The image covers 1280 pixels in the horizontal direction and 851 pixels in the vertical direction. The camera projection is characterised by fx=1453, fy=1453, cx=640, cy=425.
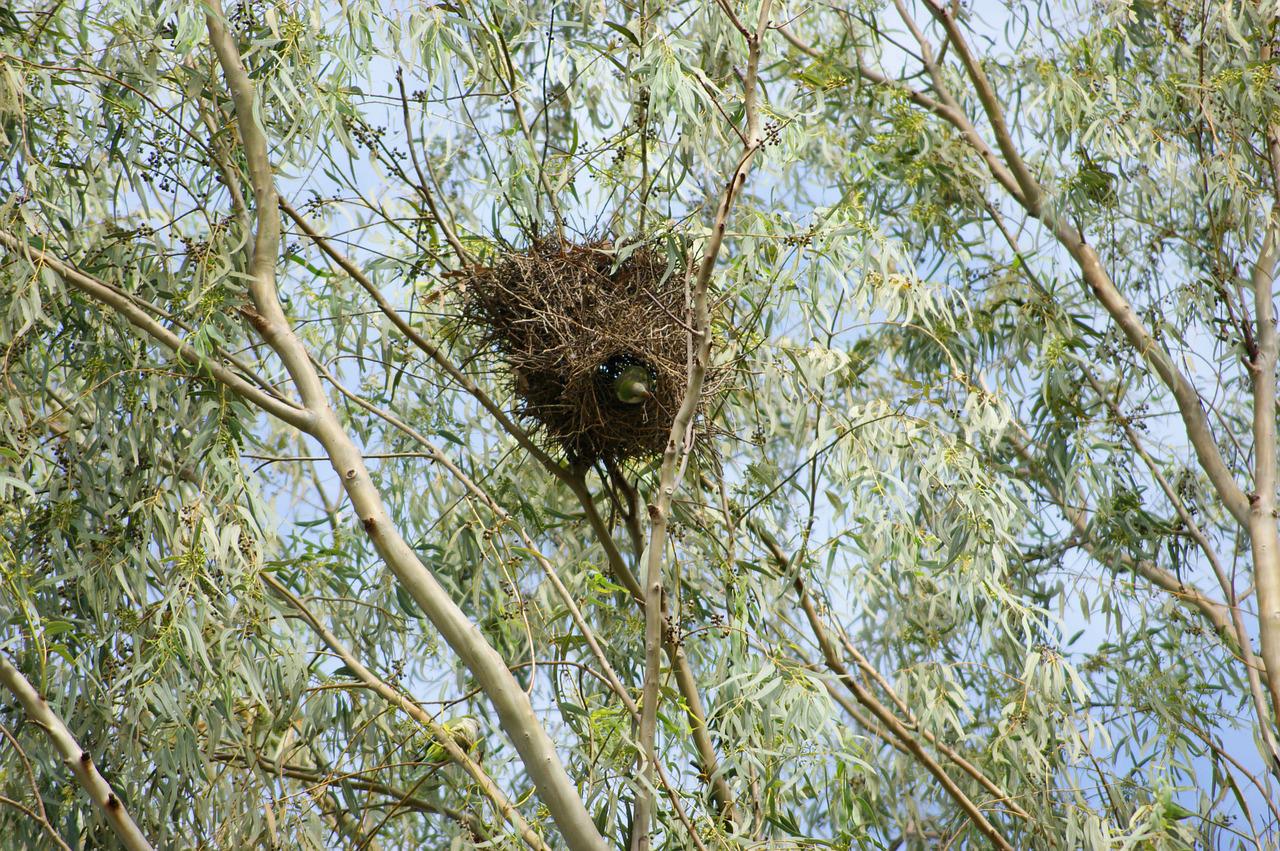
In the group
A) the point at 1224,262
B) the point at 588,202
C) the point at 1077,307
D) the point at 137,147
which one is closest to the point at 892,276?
the point at 588,202

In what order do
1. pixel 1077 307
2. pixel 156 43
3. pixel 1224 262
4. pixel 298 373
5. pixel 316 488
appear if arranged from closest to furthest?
1. pixel 298 373
2. pixel 156 43
3. pixel 1224 262
4. pixel 1077 307
5. pixel 316 488

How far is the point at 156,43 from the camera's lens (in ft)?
9.07

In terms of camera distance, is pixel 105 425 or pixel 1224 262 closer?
pixel 105 425

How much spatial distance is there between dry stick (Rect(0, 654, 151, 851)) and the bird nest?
1.01 meters

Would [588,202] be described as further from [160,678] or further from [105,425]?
[160,678]

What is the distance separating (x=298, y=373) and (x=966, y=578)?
4.92ft

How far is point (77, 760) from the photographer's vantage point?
7.13ft

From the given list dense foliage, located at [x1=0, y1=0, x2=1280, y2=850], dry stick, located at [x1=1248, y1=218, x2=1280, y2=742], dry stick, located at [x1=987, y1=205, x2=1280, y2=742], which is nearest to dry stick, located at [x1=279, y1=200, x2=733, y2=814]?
dense foliage, located at [x1=0, y1=0, x2=1280, y2=850]

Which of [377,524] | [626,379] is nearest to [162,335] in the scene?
[377,524]

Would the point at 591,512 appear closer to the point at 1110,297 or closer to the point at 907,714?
the point at 907,714

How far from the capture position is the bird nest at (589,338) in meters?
2.71

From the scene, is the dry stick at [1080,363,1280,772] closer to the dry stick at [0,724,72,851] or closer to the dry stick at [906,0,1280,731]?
the dry stick at [906,0,1280,731]

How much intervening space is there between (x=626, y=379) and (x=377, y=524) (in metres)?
0.61

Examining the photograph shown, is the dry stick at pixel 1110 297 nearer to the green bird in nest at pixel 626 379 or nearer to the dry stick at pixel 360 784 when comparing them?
the green bird in nest at pixel 626 379
